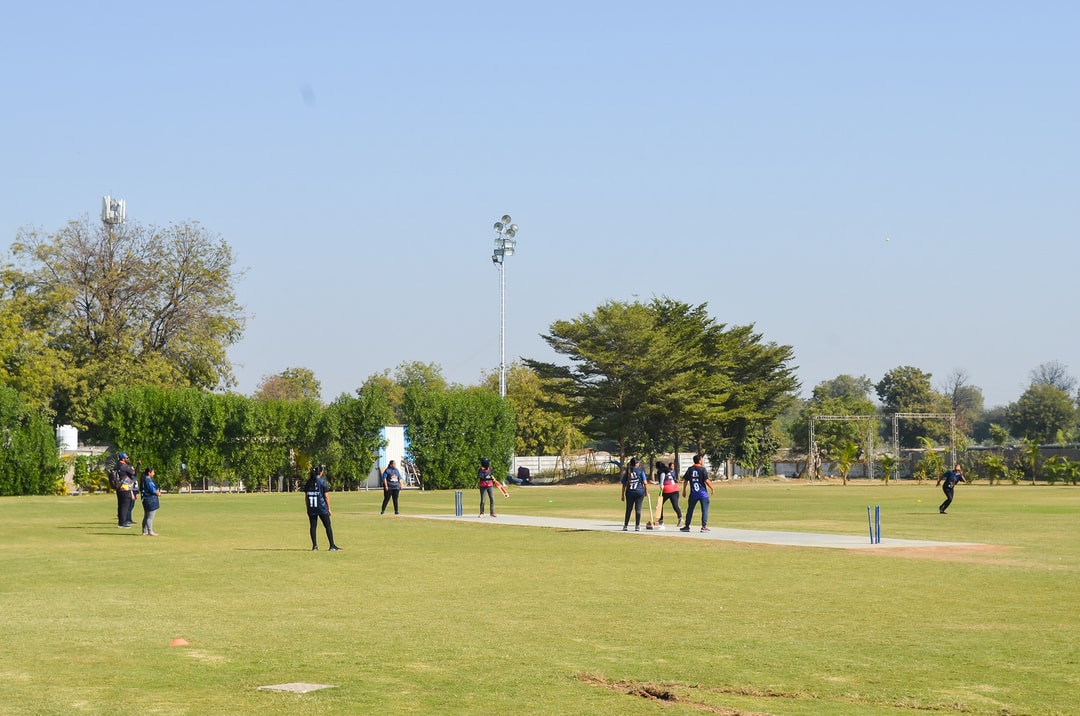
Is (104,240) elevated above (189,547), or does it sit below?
above

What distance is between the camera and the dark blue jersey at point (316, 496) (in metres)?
25.4

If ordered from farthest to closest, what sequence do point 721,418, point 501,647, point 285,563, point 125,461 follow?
point 721,418, point 125,461, point 285,563, point 501,647

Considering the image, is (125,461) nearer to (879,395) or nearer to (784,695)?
(784,695)

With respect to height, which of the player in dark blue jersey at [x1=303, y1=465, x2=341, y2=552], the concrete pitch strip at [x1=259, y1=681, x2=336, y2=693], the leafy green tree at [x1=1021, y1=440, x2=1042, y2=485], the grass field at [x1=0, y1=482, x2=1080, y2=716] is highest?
the leafy green tree at [x1=1021, y1=440, x2=1042, y2=485]

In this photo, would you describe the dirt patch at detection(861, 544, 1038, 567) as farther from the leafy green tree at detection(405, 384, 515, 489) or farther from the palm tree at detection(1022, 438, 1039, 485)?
the palm tree at detection(1022, 438, 1039, 485)

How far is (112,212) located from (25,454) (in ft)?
96.9

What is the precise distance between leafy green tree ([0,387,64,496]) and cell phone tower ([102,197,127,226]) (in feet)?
78.2

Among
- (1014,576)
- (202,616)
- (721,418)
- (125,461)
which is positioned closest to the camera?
(202,616)

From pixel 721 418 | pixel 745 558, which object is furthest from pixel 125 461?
pixel 721 418

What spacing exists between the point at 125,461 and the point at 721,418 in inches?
2288

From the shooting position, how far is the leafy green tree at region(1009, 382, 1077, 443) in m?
161

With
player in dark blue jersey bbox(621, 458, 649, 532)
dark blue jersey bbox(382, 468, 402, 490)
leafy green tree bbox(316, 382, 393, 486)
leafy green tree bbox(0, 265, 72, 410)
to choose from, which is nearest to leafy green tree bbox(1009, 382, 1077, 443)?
leafy green tree bbox(316, 382, 393, 486)

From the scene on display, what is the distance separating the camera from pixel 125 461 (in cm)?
3212

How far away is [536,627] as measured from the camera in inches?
570
